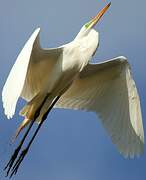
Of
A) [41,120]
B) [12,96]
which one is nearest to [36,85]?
[41,120]

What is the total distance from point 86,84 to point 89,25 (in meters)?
1.26

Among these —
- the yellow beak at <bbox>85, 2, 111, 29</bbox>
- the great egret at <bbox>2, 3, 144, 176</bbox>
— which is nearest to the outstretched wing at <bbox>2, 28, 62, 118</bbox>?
the great egret at <bbox>2, 3, 144, 176</bbox>

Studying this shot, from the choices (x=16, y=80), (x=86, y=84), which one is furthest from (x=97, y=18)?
(x=16, y=80)

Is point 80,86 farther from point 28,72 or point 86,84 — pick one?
point 28,72

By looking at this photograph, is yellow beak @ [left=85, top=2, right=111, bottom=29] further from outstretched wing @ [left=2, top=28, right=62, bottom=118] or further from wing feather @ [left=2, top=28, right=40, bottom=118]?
wing feather @ [left=2, top=28, right=40, bottom=118]

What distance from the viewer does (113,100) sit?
67.2 feet

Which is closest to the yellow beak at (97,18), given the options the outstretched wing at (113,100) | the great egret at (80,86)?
the great egret at (80,86)

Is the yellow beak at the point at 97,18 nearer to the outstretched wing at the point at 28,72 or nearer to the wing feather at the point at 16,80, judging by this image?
the outstretched wing at the point at 28,72

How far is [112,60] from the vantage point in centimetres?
2012

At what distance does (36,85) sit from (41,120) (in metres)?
0.57

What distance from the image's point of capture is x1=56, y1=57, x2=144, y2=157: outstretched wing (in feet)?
66.0

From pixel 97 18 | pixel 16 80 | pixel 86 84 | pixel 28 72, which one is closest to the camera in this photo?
pixel 16 80

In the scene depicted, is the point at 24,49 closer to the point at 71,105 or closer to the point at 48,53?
the point at 48,53

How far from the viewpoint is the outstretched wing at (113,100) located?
20.1 metres
